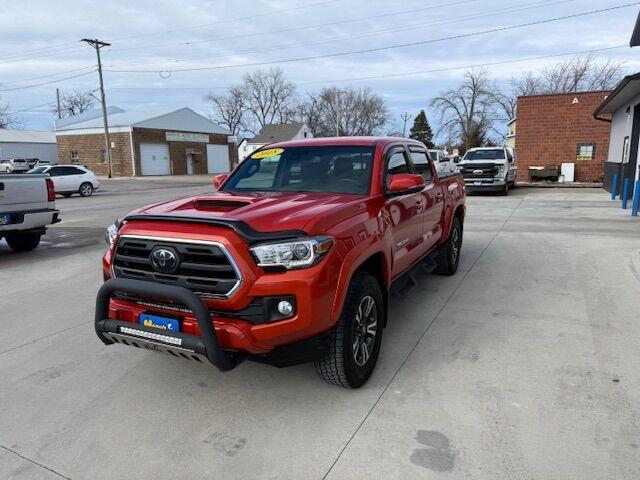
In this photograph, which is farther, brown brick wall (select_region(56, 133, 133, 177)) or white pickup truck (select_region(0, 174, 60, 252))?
brown brick wall (select_region(56, 133, 133, 177))

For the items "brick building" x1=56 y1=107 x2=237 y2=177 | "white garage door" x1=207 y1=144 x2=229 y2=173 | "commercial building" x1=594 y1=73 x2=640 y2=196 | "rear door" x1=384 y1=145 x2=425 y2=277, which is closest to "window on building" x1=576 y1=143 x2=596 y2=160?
"commercial building" x1=594 y1=73 x2=640 y2=196

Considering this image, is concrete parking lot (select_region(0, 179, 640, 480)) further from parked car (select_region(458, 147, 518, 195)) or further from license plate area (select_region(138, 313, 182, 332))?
parked car (select_region(458, 147, 518, 195))

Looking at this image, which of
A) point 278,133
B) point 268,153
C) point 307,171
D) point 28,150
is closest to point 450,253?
point 307,171

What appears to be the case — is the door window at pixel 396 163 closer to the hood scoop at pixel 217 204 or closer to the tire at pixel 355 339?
the tire at pixel 355 339

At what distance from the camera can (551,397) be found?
3285 mm

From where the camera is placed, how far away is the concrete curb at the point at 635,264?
251 inches

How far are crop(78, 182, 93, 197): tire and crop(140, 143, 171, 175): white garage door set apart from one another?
21637 mm

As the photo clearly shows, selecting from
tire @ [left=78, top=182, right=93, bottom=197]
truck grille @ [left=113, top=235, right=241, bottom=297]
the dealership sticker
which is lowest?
tire @ [left=78, top=182, right=93, bottom=197]

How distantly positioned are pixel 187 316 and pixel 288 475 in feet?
3.58

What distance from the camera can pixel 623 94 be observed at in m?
15.2

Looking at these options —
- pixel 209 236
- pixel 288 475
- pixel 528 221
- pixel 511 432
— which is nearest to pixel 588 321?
pixel 511 432

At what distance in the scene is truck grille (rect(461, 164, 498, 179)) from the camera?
59.1ft

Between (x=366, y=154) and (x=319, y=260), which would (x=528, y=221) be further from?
(x=319, y=260)

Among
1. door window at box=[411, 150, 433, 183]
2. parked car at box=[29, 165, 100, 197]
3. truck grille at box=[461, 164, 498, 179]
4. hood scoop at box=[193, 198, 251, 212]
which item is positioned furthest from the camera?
parked car at box=[29, 165, 100, 197]
